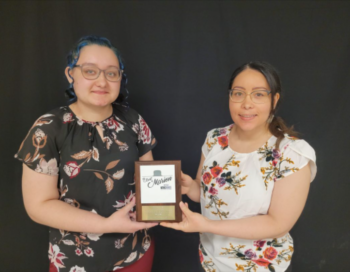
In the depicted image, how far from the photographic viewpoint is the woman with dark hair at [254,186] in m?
1.10

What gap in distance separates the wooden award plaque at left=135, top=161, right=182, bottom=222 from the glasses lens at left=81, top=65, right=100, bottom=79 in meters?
0.44

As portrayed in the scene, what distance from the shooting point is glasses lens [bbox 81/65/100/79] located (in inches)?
44.8

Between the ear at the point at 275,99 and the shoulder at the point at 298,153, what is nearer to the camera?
the shoulder at the point at 298,153

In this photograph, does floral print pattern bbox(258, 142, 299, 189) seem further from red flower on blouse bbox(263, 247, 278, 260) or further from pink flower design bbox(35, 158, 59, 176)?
pink flower design bbox(35, 158, 59, 176)

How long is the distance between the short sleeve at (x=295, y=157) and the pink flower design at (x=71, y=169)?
0.88 m

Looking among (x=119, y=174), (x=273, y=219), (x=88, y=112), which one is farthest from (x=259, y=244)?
(x=88, y=112)

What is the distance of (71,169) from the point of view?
1.11 m

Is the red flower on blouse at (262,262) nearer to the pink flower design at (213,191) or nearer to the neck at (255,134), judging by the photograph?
the pink flower design at (213,191)

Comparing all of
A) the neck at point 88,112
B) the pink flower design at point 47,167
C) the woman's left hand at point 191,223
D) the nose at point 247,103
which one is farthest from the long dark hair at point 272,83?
the pink flower design at point 47,167

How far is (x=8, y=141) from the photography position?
183 cm

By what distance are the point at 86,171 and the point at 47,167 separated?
0.15 meters

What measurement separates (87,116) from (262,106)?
0.80m

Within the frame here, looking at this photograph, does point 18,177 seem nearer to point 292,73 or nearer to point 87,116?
point 87,116

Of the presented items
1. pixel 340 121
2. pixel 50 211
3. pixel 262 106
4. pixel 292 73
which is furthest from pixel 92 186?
pixel 340 121
